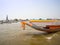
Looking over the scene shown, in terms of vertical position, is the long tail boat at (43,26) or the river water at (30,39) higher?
the long tail boat at (43,26)

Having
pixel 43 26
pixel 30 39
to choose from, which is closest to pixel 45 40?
pixel 30 39

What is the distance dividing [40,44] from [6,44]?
999 mm

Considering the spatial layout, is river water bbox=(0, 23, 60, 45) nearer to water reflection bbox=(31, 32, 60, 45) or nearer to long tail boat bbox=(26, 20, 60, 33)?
water reflection bbox=(31, 32, 60, 45)

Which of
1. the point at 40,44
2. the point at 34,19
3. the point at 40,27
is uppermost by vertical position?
the point at 34,19

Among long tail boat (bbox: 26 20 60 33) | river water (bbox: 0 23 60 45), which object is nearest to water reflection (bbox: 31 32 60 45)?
river water (bbox: 0 23 60 45)

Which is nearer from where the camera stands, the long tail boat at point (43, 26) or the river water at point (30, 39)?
the river water at point (30, 39)

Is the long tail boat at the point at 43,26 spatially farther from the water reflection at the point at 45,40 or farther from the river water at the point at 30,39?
the water reflection at the point at 45,40

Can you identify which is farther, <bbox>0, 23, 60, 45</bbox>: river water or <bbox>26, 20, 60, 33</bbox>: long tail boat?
<bbox>26, 20, 60, 33</bbox>: long tail boat

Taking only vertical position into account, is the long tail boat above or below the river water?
above

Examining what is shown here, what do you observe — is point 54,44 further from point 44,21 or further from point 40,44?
point 44,21

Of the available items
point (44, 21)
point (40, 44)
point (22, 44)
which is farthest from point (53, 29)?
point (22, 44)

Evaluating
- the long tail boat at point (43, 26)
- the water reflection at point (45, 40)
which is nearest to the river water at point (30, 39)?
the water reflection at point (45, 40)

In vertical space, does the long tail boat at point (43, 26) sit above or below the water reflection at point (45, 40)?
above

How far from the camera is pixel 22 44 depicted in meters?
3.17
